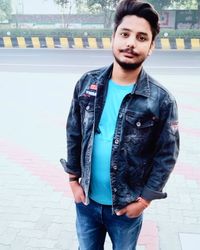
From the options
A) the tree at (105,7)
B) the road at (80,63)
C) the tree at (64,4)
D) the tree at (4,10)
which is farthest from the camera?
the tree at (4,10)

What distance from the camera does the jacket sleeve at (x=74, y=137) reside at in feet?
6.36

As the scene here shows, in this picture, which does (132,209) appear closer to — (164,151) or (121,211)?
(121,211)

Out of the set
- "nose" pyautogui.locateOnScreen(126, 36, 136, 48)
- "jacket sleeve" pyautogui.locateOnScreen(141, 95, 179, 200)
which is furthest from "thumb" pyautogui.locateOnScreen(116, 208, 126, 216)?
"nose" pyautogui.locateOnScreen(126, 36, 136, 48)

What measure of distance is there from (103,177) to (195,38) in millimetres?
18027

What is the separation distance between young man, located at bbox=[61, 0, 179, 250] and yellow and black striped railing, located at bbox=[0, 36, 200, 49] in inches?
675

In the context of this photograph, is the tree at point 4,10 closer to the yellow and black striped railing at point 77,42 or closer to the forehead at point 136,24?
the yellow and black striped railing at point 77,42

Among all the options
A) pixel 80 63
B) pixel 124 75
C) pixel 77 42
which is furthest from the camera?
pixel 77 42

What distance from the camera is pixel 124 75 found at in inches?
67.9

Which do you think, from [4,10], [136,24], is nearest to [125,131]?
[136,24]

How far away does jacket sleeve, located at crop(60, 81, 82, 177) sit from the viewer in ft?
6.36

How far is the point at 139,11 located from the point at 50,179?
2.75 metres

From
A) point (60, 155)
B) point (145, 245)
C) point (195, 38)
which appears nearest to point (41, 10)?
point (195, 38)

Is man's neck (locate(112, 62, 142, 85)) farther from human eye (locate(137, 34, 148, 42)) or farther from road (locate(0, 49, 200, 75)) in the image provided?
road (locate(0, 49, 200, 75))

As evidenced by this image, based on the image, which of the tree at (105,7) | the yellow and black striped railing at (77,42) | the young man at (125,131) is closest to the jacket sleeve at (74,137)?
the young man at (125,131)
